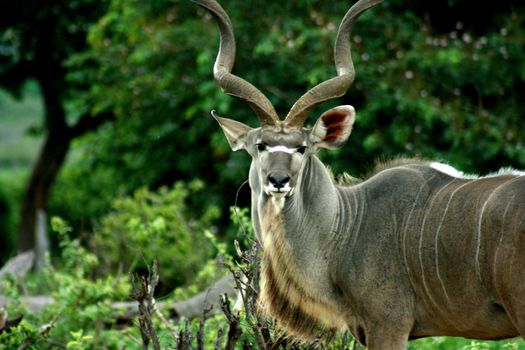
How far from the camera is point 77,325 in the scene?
5930 millimetres

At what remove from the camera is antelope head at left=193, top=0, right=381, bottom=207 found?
3.97 meters

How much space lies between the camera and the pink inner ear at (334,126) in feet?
13.8

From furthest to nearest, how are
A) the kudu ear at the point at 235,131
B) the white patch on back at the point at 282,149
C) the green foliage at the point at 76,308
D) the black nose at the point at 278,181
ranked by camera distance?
the green foliage at the point at 76,308 < the kudu ear at the point at 235,131 < the white patch on back at the point at 282,149 < the black nose at the point at 278,181

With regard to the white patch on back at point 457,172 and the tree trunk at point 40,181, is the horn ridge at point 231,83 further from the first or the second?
the tree trunk at point 40,181

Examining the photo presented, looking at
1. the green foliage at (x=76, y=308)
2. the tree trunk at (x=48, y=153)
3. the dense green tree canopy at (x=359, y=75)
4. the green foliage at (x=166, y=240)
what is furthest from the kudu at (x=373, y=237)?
the tree trunk at (x=48, y=153)

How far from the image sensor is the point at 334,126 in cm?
425

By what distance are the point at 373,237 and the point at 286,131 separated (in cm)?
58

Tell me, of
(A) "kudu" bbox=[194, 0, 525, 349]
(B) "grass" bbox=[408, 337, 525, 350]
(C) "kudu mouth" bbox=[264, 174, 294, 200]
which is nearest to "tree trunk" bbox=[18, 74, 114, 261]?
(B) "grass" bbox=[408, 337, 525, 350]

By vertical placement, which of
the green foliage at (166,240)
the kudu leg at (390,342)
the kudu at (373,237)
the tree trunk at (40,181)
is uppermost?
the kudu at (373,237)

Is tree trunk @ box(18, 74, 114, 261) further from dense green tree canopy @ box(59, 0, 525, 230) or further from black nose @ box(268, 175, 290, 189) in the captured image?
black nose @ box(268, 175, 290, 189)

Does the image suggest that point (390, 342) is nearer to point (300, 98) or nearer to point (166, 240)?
point (300, 98)

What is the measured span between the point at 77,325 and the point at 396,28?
483 cm

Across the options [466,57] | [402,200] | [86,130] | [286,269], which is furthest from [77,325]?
[86,130]

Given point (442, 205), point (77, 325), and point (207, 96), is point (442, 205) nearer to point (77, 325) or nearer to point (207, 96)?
point (77, 325)
